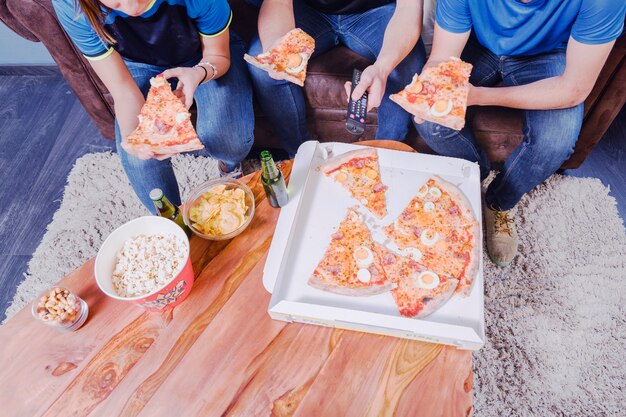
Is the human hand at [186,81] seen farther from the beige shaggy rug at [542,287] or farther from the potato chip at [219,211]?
the beige shaggy rug at [542,287]

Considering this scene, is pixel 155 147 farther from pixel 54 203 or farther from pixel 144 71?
pixel 54 203

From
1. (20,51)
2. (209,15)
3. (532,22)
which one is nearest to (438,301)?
(532,22)

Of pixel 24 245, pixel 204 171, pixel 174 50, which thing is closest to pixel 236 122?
pixel 174 50

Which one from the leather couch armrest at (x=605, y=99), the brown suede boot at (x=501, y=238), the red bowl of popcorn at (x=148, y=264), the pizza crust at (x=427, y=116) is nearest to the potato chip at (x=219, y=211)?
the red bowl of popcorn at (x=148, y=264)

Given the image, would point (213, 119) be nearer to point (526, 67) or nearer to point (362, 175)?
point (362, 175)

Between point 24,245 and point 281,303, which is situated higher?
point 281,303

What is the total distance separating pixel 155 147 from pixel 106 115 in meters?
0.88

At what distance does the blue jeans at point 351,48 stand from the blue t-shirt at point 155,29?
30cm

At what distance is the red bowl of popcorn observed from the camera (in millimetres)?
1238

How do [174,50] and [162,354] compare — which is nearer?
[162,354]

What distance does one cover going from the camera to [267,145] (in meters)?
2.45

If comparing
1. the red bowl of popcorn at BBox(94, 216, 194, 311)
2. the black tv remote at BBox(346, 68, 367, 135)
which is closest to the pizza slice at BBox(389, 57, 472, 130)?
the black tv remote at BBox(346, 68, 367, 135)

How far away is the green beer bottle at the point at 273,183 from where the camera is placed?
4.47ft

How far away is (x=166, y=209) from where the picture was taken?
1379mm
